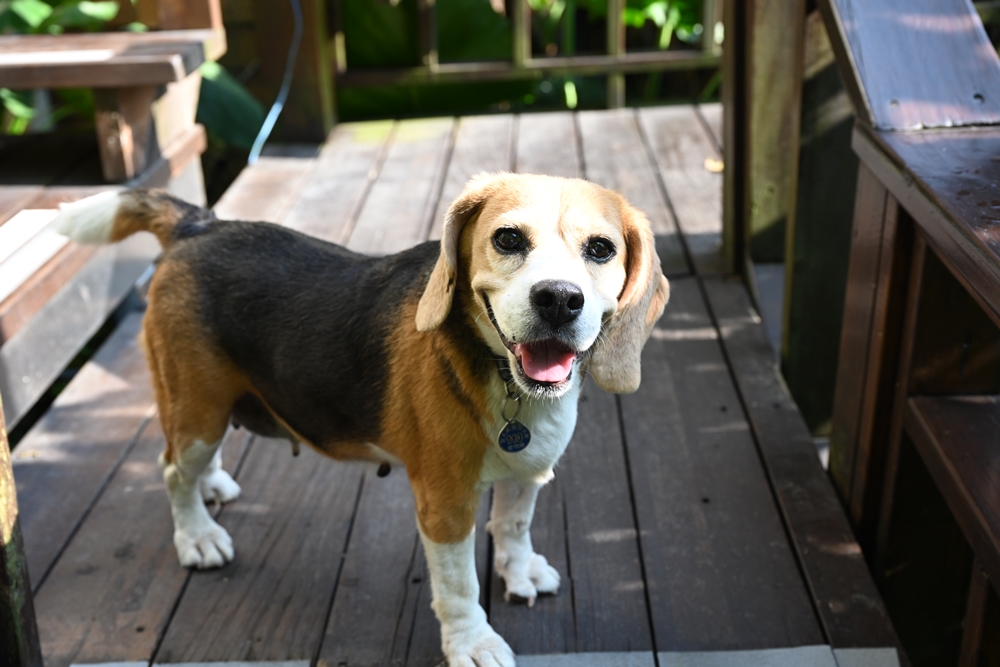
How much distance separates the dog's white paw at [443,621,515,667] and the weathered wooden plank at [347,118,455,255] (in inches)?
94.0

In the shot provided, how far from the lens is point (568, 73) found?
630 cm

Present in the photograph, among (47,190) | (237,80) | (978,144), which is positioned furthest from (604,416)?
(237,80)

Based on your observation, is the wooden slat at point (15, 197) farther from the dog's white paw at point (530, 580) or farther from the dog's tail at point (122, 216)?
the dog's white paw at point (530, 580)

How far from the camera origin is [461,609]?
94.3 inches

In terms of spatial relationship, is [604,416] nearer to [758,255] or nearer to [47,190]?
[758,255]

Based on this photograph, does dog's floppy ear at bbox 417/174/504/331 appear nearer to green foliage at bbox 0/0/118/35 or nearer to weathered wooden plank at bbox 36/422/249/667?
weathered wooden plank at bbox 36/422/249/667

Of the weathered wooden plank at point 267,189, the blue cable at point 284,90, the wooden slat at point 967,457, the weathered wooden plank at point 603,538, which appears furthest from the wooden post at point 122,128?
the wooden slat at point 967,457

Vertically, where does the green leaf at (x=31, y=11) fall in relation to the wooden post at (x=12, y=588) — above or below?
above

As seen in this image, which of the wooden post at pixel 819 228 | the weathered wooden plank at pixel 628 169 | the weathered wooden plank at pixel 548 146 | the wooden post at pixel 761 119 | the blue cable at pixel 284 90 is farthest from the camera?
the blue cable at pixel 284 90

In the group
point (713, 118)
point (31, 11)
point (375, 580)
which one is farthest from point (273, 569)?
point (713, 118)

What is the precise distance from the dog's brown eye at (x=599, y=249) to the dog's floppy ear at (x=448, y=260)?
0.27 meters

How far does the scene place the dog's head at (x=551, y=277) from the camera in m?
1.99

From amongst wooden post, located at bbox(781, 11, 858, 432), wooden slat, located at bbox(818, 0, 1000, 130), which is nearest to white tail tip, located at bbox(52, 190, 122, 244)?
wooden slat, located at bbox(818, 0, 1000, 130)

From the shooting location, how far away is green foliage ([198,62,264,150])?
19.1ft
